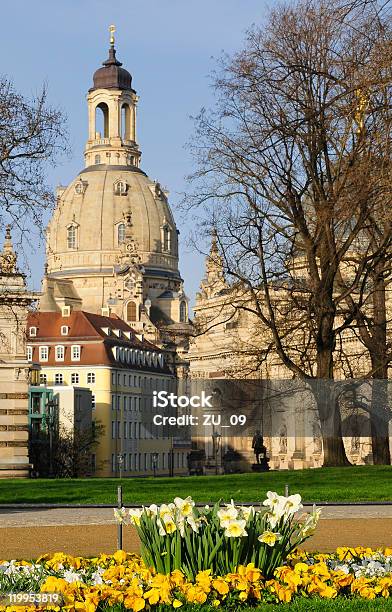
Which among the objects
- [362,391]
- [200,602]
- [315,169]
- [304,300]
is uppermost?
[315,169]

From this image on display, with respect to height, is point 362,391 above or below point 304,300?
below

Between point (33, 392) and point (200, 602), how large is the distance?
3558 inches

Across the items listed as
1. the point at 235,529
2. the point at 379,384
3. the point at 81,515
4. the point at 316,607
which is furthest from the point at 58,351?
the point at 316,607

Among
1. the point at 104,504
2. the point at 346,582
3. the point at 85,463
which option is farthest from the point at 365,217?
the point at 85,463

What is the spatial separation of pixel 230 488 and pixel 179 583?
68.0 ft

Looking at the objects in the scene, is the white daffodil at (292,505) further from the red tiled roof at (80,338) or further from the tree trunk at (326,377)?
the red tiled roof at (80,338)

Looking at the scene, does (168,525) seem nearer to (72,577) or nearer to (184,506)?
(184,506)

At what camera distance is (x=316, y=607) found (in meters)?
12.8

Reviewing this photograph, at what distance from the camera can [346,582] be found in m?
13.7

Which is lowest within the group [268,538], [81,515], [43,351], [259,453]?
[268,538]

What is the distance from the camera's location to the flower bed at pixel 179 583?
12656mm

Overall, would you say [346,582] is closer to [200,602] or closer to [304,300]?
[200,602]

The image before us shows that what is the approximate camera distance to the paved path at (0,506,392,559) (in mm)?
21141

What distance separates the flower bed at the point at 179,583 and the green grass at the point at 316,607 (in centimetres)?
7
